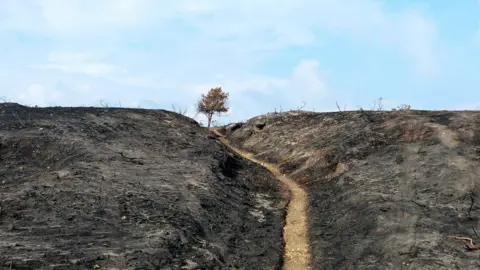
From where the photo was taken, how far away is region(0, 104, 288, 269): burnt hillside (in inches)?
491

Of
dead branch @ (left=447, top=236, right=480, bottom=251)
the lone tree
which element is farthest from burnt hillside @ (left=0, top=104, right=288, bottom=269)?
the lone tree

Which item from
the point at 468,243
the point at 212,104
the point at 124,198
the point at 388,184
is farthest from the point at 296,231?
the point at 212,104

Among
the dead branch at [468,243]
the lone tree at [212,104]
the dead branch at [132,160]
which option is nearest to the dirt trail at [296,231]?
the dead branch at [468,243]

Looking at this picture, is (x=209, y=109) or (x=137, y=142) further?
(x=209, y=109)

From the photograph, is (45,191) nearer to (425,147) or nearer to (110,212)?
(110,212)

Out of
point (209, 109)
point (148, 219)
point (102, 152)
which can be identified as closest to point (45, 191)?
point (148, 219)

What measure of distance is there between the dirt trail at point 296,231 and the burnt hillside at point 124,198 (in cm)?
36

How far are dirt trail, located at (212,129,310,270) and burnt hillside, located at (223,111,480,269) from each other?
1.09ft

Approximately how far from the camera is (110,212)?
47.7 feet

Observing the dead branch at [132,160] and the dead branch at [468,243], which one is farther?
the dead branch at [132,160]

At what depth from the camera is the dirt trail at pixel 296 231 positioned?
15336 millimetres

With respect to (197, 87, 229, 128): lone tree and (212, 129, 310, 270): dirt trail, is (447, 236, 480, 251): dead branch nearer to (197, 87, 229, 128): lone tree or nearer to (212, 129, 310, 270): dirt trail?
(212, 129, 310, 270): dirt trail

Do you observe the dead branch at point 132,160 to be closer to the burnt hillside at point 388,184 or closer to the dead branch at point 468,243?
the burnt hillside at point 388,184

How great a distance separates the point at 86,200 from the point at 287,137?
16.8 m
